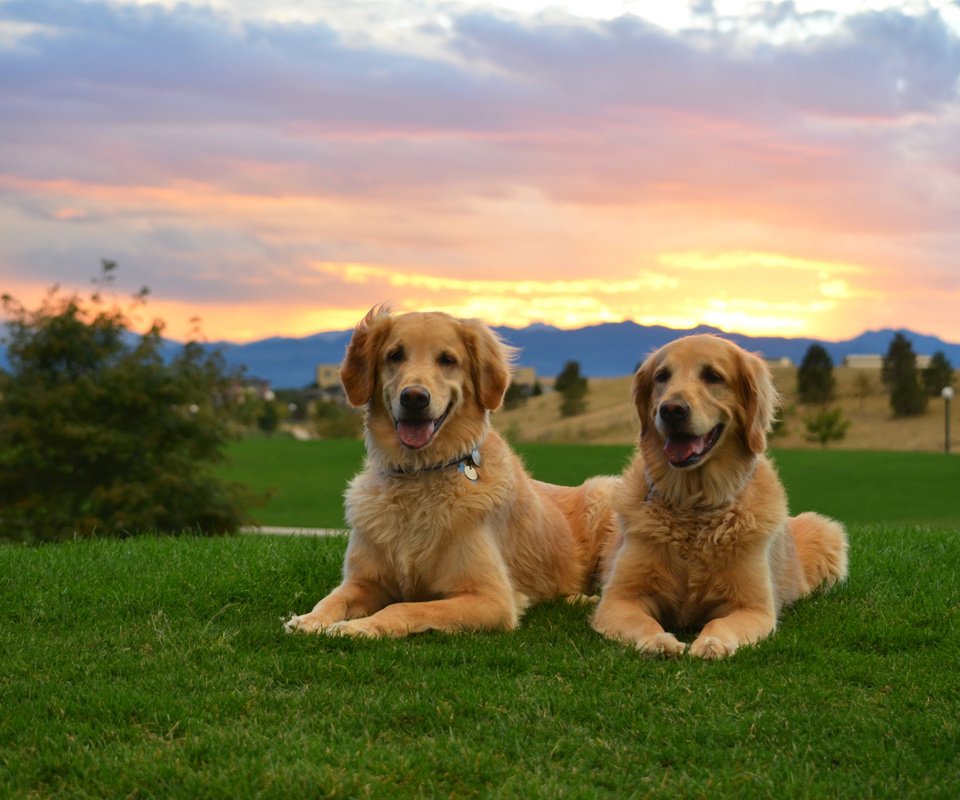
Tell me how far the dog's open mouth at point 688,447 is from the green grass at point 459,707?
43.4 inches

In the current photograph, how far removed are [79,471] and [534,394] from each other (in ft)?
246

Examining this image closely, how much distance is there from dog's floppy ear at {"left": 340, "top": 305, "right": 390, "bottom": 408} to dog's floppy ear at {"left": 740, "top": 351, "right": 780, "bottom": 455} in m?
2.18

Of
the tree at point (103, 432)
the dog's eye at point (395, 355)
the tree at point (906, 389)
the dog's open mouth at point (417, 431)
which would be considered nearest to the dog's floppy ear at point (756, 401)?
the dog's open mouth at point (417, 431)

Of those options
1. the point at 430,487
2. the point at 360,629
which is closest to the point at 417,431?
the point at 430,487

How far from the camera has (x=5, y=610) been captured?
23.0 ft

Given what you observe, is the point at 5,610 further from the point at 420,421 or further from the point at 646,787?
the point at 646,787

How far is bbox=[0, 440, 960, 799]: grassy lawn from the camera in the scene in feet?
13.5

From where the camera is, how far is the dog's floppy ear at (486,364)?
6730mm

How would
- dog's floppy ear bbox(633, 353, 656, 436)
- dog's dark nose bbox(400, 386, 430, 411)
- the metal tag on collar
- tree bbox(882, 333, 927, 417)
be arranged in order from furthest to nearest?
tree bbox(882, 333, 927, 417) → the metal tag on collar → dog's floppy ear bbox(633, 353, 656, 436) → dog's dark nose bbox(400, 386, 430, 411)

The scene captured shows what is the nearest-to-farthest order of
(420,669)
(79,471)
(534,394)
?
(420,669) < (79,471) < (534,394)

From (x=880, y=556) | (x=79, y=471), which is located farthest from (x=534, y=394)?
(x=880, y=556)

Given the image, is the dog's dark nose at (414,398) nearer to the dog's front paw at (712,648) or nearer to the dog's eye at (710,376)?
the dog's eye at (710,376)

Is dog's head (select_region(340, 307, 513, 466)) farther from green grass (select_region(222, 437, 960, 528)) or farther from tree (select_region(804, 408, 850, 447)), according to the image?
tree (select_region(804, 408, 850, 447))

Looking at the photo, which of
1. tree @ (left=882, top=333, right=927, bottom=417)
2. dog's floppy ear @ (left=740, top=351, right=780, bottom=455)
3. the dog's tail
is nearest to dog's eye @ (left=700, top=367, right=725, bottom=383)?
dog's floppy ear @ (left=740, top=351, right=780, bottom=455)
